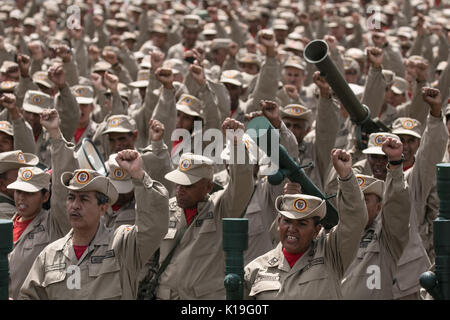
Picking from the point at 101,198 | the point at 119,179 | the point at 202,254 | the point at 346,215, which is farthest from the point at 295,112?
the point at 346,215

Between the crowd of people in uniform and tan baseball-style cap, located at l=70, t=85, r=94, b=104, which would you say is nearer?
the crowd of people in uniform

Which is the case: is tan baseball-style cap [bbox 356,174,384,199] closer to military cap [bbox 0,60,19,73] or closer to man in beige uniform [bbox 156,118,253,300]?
man in beige uniform [bbox 156,118,253,300]

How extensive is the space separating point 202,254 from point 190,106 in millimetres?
2928

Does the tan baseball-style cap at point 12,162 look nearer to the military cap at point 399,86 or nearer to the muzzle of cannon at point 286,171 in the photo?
the muzzle of cannon at point 286,171

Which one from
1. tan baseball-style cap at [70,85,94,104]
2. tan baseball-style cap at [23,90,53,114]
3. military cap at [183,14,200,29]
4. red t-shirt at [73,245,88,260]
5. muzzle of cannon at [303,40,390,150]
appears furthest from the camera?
military cap at [183,14,200,29]

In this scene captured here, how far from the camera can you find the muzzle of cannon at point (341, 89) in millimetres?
8297

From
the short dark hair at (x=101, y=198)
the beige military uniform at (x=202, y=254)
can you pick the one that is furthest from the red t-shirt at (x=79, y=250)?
the beige military uniform at (x=202, y=254)

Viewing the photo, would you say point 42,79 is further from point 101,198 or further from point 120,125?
point 101,198

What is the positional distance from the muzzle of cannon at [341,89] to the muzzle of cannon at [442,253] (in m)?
2.73

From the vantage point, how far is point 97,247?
7.00 meters

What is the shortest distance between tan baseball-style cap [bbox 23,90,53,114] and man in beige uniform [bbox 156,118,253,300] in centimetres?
333

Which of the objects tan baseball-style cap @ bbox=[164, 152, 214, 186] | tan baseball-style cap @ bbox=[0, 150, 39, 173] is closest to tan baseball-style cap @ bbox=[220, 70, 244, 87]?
tan baseball-style cap @ bbox=[0, 150, 39, 173]

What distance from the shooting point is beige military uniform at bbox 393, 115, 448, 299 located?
8031 mm
